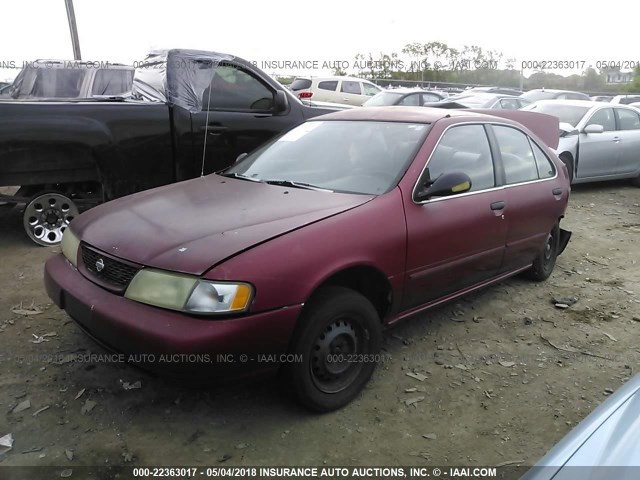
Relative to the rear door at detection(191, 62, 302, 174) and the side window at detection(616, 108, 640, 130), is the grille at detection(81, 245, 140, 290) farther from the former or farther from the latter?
the side window at detection(616, 108, 640, 130)

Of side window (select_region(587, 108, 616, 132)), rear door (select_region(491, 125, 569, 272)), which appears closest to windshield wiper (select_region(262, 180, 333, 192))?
rear door (select_region(491, 125, 569, 272))

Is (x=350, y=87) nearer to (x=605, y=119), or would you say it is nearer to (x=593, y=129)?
(x=605, y=119)

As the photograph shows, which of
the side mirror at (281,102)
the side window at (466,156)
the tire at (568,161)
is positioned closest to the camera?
the side window at (466,156)

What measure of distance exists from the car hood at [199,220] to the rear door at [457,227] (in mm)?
455

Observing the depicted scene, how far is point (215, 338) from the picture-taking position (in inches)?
90.7

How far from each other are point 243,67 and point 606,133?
650cm

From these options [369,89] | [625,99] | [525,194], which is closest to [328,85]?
[369,89]

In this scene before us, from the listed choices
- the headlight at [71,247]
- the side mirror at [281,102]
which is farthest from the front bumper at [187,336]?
the side mirror at [281,102]

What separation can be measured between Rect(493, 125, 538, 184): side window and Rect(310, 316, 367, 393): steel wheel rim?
1.90 m

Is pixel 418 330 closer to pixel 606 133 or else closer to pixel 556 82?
pixel 606 133

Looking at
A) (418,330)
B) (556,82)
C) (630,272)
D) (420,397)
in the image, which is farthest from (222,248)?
(556,82)

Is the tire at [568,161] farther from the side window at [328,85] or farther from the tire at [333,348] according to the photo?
the side window at [328,85]

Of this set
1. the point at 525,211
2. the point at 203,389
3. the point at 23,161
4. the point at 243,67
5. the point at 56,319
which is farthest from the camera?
the point at 243,67

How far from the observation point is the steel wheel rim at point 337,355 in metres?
2.72
